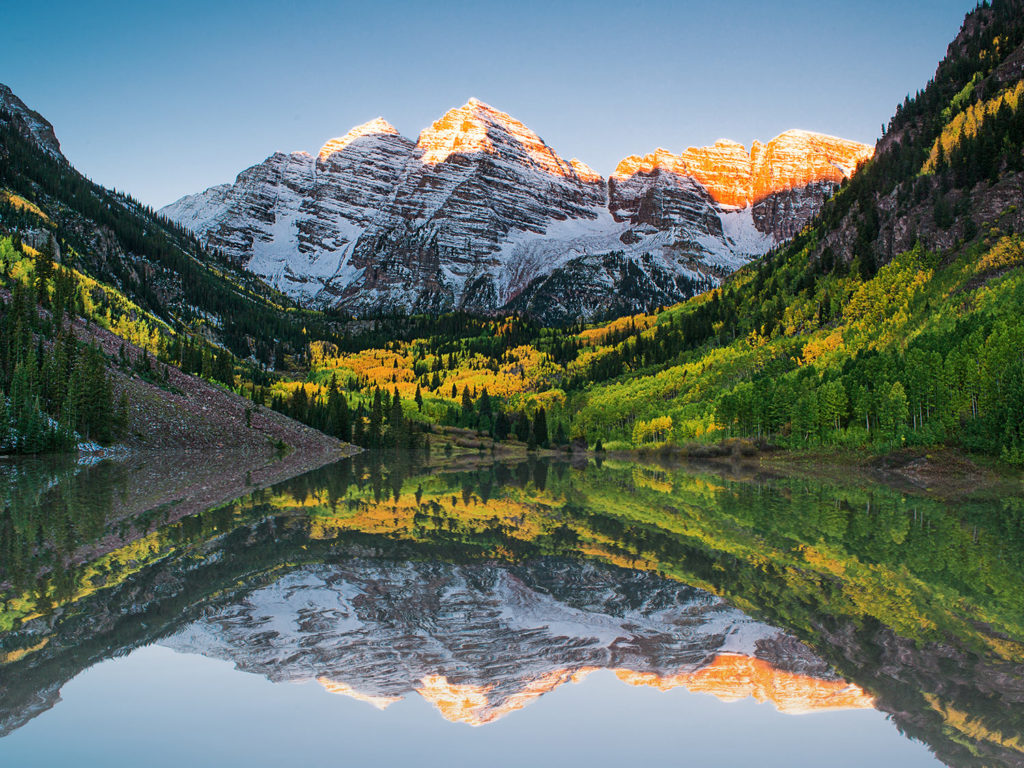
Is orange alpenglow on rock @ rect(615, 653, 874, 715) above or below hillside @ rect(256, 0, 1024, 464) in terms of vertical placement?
below

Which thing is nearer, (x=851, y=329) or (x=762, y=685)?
(x=762, y=685)

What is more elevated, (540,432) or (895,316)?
(895,316)

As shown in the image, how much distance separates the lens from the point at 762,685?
35.1 ft

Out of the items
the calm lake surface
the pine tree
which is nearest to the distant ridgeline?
the pine tree

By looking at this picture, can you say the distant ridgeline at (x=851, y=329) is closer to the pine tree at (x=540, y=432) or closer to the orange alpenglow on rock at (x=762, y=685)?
the pine tree at (x=540, y=432)

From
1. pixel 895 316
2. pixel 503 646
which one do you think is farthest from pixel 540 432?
pixel 503 646

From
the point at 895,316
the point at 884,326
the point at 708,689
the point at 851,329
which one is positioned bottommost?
the point at 708,689

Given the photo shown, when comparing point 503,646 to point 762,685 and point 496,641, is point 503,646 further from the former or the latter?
point 762,685

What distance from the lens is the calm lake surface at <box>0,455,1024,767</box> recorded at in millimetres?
8852

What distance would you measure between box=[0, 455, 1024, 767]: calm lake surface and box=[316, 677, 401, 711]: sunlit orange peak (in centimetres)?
5

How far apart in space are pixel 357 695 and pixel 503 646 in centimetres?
307

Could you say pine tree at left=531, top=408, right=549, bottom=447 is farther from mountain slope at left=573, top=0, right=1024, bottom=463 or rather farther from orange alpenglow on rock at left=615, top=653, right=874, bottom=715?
orange alpenglow on rock at left=615, top=653, right=874, bottom=715

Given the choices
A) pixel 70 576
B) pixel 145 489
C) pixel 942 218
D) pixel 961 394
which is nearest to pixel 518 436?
pixel 942 218

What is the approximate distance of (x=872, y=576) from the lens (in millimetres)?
18000
